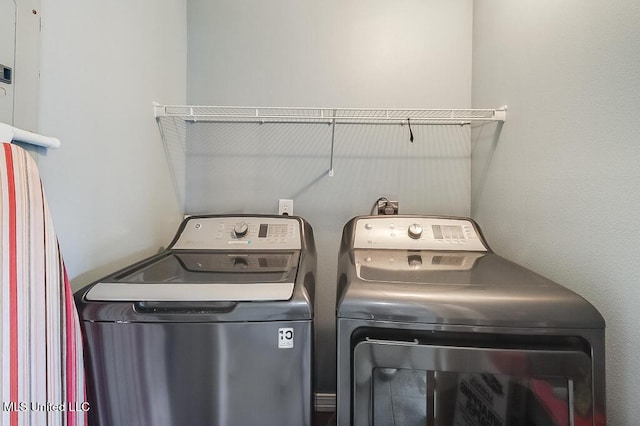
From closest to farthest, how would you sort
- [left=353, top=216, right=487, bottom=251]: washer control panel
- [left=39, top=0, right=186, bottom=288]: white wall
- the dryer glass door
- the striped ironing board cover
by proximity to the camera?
1. the striped ironing board cover
2. the dryer glass door
3. [left=39, top=0, right=186, bottom=288]: white wall
4. [left=353, top=216, right=487, bottom=251]: washer control panel

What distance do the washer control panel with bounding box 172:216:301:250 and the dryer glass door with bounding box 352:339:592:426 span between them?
56 cm

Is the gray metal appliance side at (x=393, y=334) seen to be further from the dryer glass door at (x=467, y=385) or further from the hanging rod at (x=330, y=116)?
the hanging rod at (x=330, y=116)

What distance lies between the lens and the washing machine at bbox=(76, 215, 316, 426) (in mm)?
662

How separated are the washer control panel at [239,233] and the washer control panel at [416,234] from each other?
281mm

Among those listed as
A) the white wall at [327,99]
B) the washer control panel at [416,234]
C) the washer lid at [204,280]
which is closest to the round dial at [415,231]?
the washer control panel at [416,234]

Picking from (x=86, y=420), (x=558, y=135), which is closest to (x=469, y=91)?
→ (x=558, y=135)

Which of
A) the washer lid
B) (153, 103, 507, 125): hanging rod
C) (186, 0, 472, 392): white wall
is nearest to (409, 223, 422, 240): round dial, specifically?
(186, 0, 472, 392): white wall

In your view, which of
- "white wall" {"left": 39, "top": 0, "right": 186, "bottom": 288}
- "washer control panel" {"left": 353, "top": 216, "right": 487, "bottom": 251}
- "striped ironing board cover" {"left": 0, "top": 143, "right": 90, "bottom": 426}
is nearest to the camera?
"striped ironing board cover" {"left": 0, "top": 143, "right": 90, "bottom": 426}

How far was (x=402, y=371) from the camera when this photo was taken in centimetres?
67

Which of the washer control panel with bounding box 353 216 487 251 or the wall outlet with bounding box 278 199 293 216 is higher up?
the wall outlet with bounding box 278 199 293 216

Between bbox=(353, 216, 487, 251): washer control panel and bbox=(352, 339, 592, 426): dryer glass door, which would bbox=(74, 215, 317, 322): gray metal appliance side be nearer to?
bbox=(352, 339, 592, 426): dryer glass door

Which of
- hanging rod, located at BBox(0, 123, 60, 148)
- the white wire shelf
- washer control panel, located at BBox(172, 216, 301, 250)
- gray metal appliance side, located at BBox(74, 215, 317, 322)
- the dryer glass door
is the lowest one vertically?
the dryer glass door

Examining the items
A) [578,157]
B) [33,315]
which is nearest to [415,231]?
[578,157]

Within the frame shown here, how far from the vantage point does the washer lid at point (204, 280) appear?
681mm
